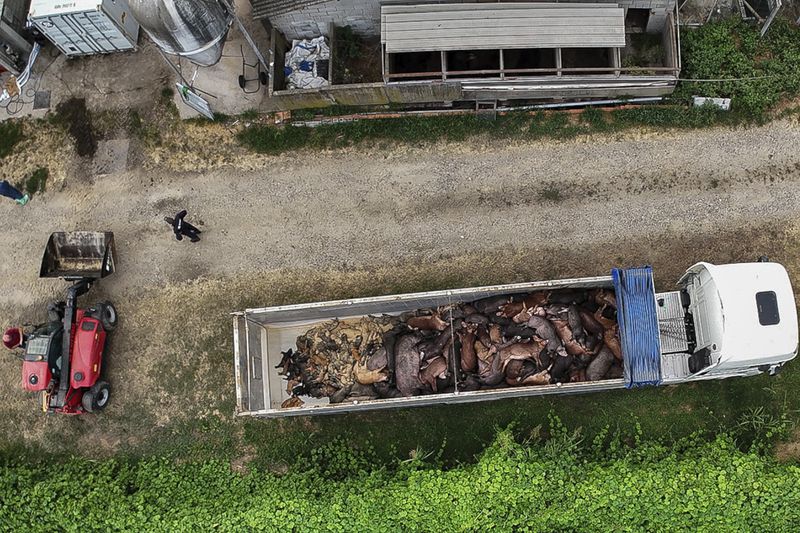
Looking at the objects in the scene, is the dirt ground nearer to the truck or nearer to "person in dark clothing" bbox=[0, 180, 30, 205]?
"person in dark clothing" bbox=[0, 180, 30, 205]

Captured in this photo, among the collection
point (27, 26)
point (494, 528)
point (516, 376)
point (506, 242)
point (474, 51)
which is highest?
point (27, 26)

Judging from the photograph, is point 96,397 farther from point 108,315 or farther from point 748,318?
point 748,318

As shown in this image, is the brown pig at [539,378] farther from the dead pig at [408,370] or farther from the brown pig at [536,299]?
the dead pig at [408,370]

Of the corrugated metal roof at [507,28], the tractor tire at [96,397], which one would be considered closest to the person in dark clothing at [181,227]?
the tractor tire at [96,397]

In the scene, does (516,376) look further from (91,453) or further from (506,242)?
(91,453)

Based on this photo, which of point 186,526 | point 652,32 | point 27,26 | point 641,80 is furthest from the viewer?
point 27,26

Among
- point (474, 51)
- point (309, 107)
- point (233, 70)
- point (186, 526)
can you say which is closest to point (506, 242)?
point (474, 51)

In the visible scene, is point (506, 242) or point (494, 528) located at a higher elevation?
point (506, 242)

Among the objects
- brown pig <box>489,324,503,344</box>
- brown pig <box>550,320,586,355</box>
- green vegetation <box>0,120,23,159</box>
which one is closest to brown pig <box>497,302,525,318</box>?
brown pig <box>489,324,503,344</box>
